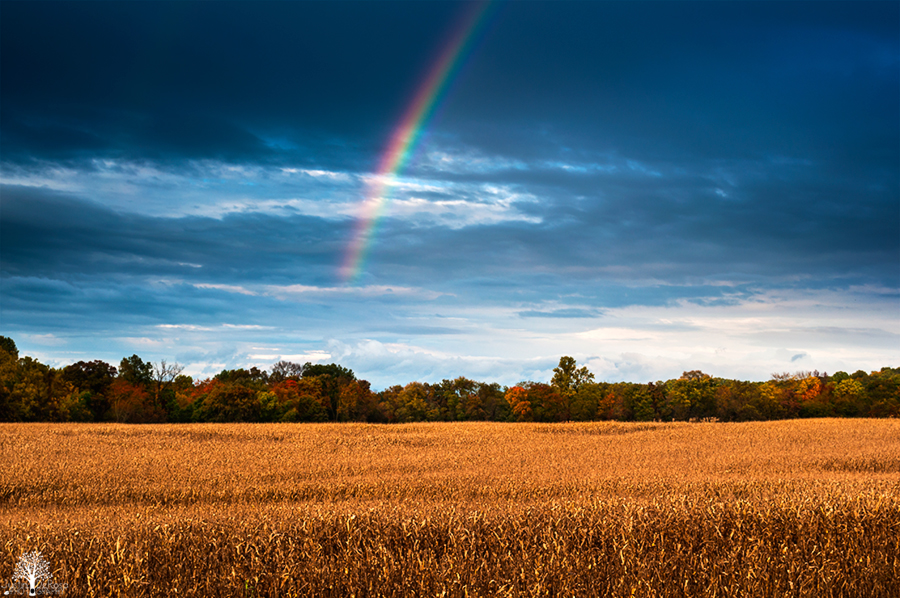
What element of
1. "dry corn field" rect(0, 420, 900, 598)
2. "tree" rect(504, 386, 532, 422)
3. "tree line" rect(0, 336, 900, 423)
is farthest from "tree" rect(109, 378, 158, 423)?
"dry corn field" rect(0, 420, 900, 598)

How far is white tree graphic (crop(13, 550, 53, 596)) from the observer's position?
530 centimetres

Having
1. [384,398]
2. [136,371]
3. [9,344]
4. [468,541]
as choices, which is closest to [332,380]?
[384,398]

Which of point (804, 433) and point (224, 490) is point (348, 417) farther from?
point (224, 490)

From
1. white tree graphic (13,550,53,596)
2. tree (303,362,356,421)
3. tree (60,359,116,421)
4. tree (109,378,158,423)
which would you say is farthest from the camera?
tree (303,362,356,421)

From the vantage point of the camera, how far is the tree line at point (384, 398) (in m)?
54.5

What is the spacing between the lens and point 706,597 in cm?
559

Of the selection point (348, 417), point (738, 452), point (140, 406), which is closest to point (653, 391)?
point (348, 417)

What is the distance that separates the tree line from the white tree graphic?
53.3 m

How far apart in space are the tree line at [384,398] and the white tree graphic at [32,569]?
53339mm

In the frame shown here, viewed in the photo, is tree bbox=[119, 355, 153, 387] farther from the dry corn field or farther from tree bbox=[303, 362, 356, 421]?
the dry corn field

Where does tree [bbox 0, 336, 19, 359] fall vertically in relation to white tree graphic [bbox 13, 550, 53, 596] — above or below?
above

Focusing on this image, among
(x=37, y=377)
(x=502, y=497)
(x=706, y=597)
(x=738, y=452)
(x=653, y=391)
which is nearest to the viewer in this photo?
(x=706, y=597)

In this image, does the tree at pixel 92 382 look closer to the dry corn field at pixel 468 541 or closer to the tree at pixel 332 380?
the tree at pixel 332 380

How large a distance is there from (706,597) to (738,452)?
22647mm
